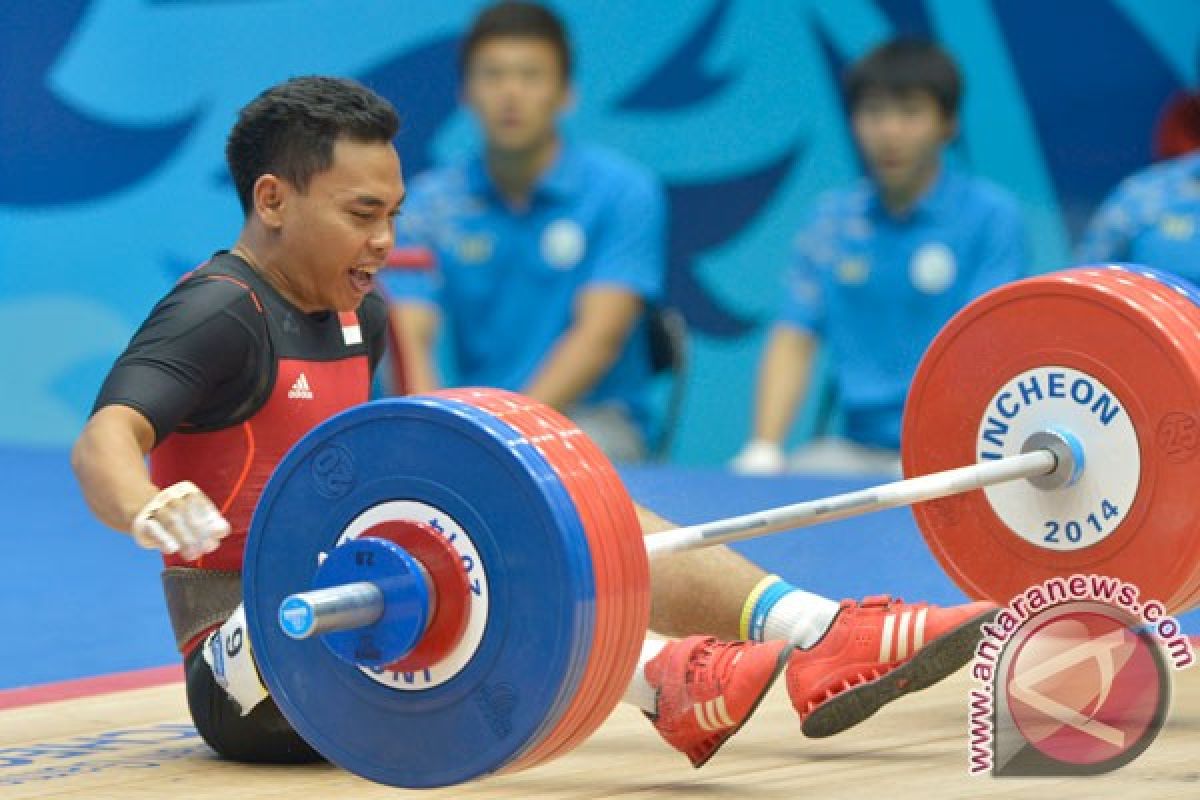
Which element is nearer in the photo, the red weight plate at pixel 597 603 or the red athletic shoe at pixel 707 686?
the red weight plate at pixel 597 603

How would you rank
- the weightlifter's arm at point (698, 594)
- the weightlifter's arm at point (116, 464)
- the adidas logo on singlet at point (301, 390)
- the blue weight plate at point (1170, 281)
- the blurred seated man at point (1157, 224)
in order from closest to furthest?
the weightlifter's arm at point (116, 464) < the adidas logo on singlet at point (301, 390) < the weightlifter's arm at point (698, 594) < the blue weight plate at point (1170, 281) < the blurred seated man at point (1157, 224)

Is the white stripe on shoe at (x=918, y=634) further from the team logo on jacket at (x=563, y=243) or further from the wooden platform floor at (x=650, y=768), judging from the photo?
the team logo on jacket at (x=563, y=243)

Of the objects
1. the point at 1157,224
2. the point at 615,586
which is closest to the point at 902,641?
the point at 615,586

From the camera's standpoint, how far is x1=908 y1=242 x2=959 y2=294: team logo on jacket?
646cm

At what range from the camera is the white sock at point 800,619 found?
3.15 metres

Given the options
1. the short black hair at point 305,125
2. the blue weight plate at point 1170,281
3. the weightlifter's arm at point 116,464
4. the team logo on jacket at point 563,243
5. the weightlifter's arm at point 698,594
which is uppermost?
the short black hair at point 305,125

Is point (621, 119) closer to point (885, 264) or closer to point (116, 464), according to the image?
point (885, 264)

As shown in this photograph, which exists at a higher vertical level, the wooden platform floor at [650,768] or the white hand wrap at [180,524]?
the white hand wrap at [180,524]

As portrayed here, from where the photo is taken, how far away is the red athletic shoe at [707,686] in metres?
2.91

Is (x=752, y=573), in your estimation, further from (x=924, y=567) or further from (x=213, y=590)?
(x=924, y=567)

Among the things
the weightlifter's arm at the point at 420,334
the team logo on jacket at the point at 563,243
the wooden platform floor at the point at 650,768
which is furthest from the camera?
the team logo on jacket at the point at 563,243

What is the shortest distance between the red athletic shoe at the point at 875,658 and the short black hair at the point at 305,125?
3.12ft

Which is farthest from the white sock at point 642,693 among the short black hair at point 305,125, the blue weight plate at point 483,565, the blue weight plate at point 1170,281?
the blue weight plate at point 1170,281

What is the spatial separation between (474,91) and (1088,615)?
356 centimetres
